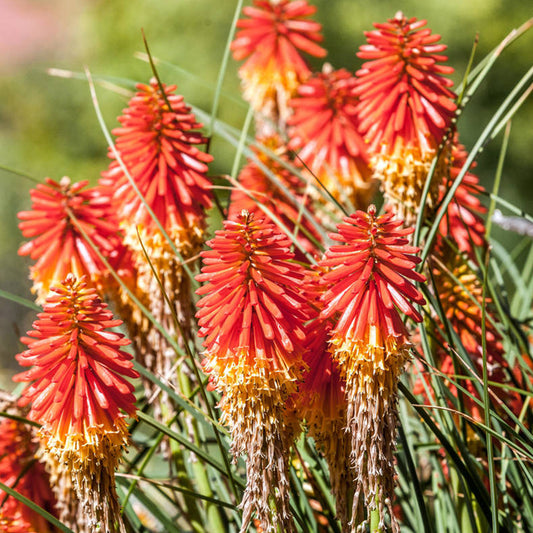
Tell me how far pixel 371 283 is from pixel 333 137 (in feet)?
3.83

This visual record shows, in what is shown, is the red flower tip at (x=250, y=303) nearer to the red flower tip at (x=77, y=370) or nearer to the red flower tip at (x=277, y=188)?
the red flower tip at (x=77, y=370)

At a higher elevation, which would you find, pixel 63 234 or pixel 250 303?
pixel 63 234

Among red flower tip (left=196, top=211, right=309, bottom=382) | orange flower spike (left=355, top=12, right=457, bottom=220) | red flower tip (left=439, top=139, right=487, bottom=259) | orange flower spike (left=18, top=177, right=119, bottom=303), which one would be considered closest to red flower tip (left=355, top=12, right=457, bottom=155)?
orange flower spike (left=355, top=12, right=457, bottom=220)

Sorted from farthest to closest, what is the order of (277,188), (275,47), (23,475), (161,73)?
(161,73), (275,47), (277,188), (23,475)

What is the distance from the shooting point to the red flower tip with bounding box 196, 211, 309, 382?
102cm

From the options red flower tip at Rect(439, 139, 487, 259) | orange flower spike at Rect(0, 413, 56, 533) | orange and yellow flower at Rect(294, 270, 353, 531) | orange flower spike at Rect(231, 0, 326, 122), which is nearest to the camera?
orange and yellow flower at Rect(294, 270, 353, 531)

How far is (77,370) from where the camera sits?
3.45 ft

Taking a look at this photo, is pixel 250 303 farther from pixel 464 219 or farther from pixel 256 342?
pixel 464 219

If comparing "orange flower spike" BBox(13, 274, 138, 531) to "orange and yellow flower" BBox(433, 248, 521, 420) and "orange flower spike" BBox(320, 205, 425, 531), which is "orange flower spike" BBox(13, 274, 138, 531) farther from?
"orange and yellow flower" BBox(433, 248, 521, 420)

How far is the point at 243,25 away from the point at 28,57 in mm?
7520

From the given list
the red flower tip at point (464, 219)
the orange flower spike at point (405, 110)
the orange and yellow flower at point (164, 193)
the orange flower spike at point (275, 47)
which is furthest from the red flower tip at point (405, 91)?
the orange flower spike at point (275, 47)

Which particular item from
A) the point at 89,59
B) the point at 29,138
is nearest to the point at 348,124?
the point at 89,59

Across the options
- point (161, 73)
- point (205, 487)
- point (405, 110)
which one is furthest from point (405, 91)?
point (161, 73)

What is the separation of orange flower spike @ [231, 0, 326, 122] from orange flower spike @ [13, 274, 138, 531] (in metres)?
1.57
